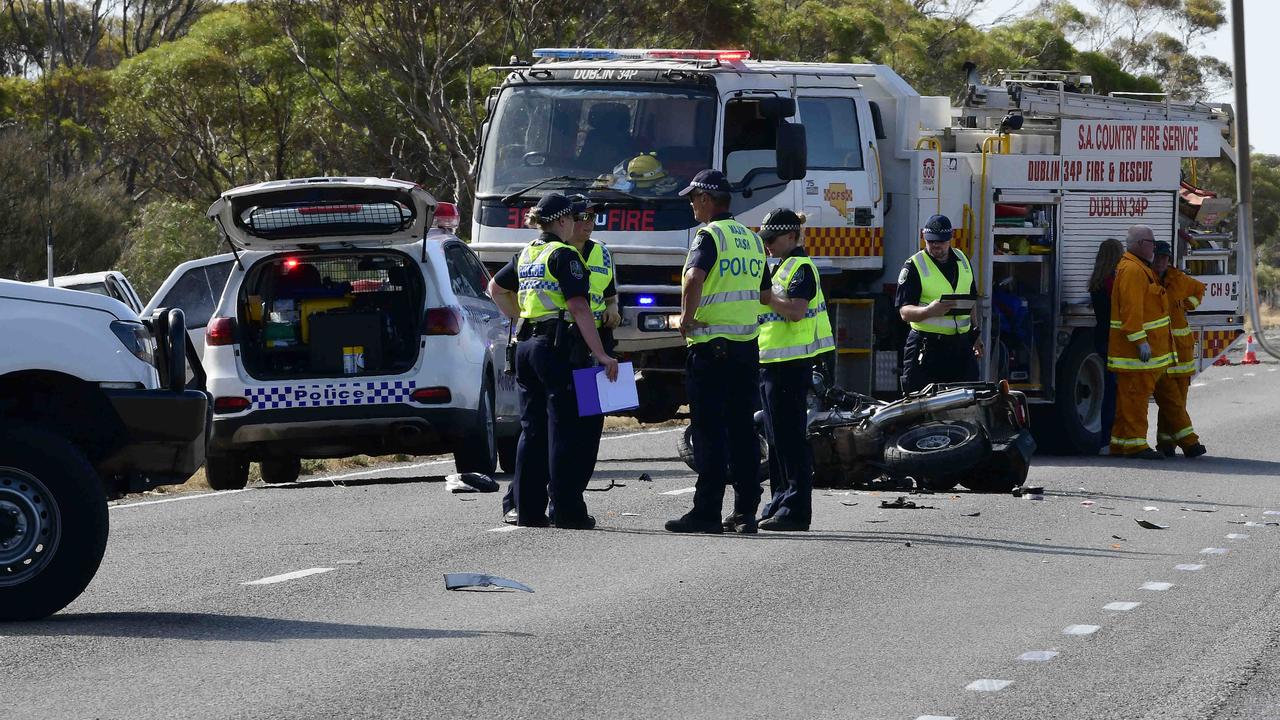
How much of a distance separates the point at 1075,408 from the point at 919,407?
3980 millimetres

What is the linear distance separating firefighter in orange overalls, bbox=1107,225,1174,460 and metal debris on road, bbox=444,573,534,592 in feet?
27.0

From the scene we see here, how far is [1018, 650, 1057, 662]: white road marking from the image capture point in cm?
701

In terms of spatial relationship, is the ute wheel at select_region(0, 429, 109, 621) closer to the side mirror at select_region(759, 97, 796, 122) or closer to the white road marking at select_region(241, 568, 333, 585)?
the white road marking at select_region(241, 568, 333, 585)

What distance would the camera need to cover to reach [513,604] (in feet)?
26.9

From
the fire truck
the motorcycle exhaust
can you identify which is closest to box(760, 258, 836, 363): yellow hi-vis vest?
the motorcycle exhaust

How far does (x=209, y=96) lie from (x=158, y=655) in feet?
109

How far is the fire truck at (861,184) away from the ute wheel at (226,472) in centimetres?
261

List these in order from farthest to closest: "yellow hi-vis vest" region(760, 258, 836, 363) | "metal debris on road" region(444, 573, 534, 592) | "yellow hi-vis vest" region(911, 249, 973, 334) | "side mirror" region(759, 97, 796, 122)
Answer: "side mirror" region(759, 97, 796, 122)
"yellow hi-vis vest" region(911, 249, 973, 334)
"yellow hi-vis vest" region(760, 258, 836, 363)
"metal debris on road" region(444, 573, 534, 592)

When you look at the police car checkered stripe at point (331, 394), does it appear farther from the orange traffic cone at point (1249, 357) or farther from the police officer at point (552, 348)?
the orange traffic cone at point (1249, 357)

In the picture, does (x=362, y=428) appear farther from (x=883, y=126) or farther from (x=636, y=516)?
(x=883, y=126)

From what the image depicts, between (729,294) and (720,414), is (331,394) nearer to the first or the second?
(720,414)

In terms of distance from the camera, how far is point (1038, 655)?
7.09m

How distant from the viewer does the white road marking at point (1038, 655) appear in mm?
7012

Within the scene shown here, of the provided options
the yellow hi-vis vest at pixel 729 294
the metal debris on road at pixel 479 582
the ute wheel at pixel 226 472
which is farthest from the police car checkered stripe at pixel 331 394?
the metal debris on road at pixel 479 582
